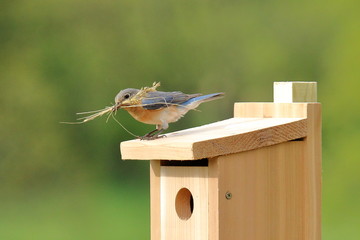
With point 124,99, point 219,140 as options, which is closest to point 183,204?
point 219,140

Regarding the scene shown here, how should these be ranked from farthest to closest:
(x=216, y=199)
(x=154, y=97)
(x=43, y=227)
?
1. (x=43, y=227)
2. (x=154, y=97)
3. (x=216, y=199)

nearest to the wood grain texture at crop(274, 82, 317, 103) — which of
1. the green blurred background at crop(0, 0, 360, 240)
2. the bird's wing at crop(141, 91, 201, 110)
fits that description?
the bird's wing at crop(141, 91, 201, 110)

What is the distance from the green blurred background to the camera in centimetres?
955

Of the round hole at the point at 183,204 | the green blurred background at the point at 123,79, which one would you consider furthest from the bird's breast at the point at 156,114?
the green blurred background at the point at 123,79

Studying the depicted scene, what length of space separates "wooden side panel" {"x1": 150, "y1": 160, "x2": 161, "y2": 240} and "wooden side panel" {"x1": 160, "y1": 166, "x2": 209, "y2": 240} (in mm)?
21

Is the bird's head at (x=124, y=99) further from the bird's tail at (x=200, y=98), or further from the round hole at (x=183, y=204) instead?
the round hole at (x=183, y=204)

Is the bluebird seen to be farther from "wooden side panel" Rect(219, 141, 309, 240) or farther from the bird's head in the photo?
"wooden side panel" Rect(219, 141, 309, 240)

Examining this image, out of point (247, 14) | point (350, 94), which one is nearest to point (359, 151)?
point (350, 94)

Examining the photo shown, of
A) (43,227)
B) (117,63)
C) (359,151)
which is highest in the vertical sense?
(117,63)

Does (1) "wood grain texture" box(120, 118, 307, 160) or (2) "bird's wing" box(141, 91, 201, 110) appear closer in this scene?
(1) "wood grain texture" box(120, 118, 307, 160)

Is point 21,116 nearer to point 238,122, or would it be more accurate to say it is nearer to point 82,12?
point 82,12

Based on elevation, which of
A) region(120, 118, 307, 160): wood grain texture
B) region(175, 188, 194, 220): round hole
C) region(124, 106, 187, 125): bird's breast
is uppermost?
region(124, 106, 187, 125): bird's breast

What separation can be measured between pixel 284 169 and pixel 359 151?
5736mm

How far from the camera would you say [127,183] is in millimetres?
9969
